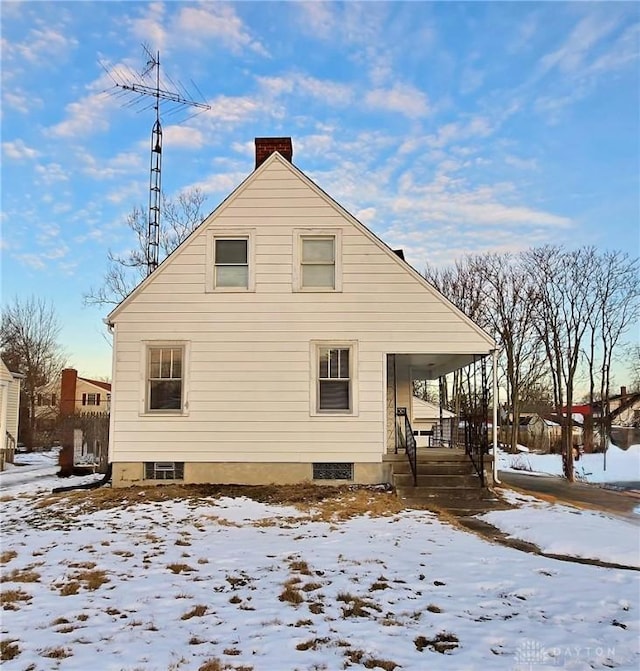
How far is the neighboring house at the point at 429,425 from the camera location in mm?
18156

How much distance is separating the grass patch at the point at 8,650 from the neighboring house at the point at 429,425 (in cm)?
1202

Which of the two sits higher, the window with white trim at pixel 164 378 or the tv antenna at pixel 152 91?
the tv antenna at pixel 152 91

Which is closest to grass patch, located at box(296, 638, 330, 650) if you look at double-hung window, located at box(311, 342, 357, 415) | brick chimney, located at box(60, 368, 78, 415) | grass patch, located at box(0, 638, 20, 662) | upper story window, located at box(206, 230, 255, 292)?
grass patch, located at box(0, 638, 20, 662)

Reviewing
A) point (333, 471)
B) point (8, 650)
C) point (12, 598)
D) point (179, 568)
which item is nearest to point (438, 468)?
point (333, 471)

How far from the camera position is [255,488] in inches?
464

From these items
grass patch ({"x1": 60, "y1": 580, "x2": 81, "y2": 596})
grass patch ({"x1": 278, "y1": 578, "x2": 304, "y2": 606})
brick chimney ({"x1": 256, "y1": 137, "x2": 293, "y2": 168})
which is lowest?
grass patch ({"x1": 278, "y1": 578, "x2": 304, "y2": 606})

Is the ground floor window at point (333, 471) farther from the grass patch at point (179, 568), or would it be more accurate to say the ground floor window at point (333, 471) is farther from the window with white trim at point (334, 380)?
the grass patch at point (179, 568)

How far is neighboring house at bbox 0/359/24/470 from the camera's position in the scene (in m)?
20.7

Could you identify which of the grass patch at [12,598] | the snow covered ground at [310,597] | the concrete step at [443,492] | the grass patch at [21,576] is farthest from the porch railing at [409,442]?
the grass patch at [12,598]

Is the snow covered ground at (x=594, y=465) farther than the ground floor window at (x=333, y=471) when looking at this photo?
Yes

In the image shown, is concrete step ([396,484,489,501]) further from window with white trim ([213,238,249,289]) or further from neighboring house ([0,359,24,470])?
neighboring house ([0,359,24,470])

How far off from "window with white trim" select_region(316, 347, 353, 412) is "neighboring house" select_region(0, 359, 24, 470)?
12.9 m

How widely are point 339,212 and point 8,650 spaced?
33.6 feet

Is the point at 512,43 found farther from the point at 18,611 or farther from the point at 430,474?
the point at 18,611
